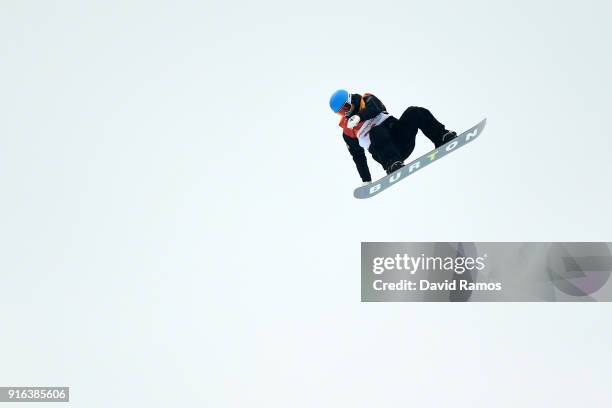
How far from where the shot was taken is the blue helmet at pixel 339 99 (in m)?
13.7

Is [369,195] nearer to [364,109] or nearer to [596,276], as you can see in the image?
[364,109]

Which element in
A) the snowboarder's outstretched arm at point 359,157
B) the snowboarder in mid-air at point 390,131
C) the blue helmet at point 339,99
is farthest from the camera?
the snowboarder's outstretched arm at point 359,157

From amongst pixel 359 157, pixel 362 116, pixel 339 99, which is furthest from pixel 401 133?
pixel 339 99

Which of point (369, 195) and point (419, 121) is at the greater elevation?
point (419, 121)

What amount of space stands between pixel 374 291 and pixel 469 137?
4.93 meters

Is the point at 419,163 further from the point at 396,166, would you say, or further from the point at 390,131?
the point at 390,131

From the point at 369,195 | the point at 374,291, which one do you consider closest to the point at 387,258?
the point at 374,291

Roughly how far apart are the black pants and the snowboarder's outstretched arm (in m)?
0.40

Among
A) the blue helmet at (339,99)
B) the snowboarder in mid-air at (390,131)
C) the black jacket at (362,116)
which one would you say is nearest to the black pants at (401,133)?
the snowboarder in mid-air at (390,131)

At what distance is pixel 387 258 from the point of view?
57.7ft

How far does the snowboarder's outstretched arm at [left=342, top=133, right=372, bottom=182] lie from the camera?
47.6 ft

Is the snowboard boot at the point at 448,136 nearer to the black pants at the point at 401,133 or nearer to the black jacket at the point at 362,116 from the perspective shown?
the black pants at the point at 401,133

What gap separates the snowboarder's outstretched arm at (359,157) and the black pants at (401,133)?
402 millimetres

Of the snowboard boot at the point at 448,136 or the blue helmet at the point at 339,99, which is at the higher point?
the blue helmet at the point at 339,99
